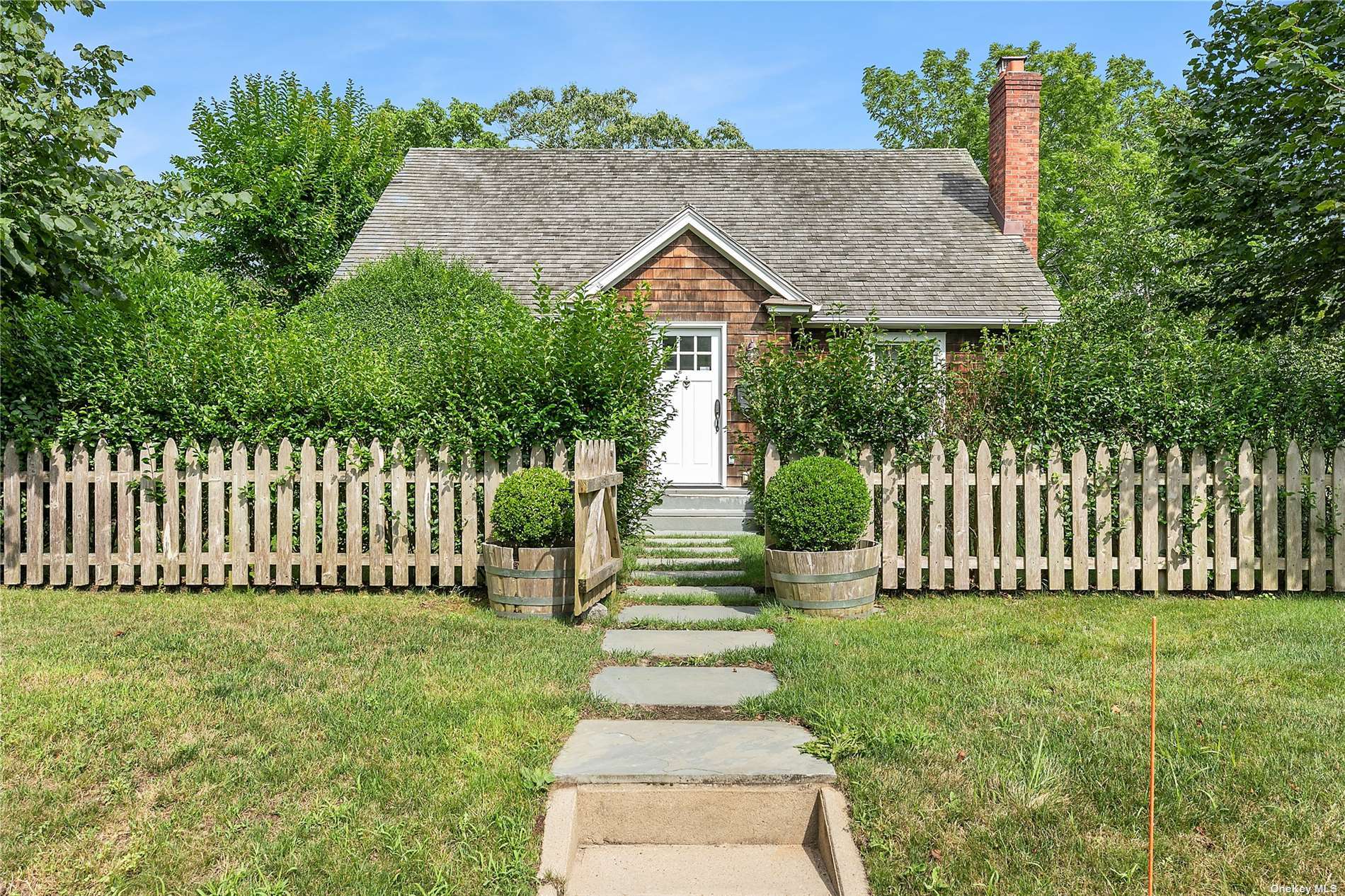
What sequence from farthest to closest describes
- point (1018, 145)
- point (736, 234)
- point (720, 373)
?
1. point (736, 234)
2. point (1018, 145)
3. point (720, 373)

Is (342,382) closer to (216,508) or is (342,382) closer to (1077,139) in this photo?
(216,508)

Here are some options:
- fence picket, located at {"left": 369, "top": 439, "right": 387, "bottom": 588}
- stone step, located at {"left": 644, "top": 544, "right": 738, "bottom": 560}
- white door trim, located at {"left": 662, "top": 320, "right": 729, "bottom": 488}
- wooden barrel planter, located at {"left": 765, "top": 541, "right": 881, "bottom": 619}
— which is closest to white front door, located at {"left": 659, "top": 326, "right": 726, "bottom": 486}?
white door trim, located at {"left": 662, "top": 320, "right": 729, "bottom": 488}

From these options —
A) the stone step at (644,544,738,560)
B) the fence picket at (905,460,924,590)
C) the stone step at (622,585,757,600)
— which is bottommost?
the stone step at (622,585,757,600)

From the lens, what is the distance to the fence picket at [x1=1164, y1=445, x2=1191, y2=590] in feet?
24.3

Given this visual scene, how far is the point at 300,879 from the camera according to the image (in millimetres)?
3004

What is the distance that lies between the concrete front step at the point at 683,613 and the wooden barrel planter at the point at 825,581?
384 millimetres

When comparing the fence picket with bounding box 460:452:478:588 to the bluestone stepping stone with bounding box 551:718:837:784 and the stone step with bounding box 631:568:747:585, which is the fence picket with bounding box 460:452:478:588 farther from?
the bluestone stepping stone with bounding box 551:718:837:784

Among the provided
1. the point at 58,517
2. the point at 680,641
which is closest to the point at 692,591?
the point at 680,641

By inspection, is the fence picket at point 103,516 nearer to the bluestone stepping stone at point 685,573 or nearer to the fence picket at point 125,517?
the fence picket at point 125,517

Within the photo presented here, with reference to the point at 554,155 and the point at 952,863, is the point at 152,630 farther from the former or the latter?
the point at 554,155

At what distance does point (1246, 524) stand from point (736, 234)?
33.7 ft

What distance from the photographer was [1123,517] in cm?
745

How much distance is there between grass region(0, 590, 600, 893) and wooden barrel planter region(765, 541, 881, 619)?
1660mm

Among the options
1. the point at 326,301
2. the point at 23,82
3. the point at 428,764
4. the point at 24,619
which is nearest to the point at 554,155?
the point at 326,301
